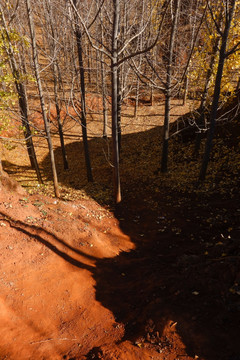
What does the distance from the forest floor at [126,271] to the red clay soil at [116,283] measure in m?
0.02

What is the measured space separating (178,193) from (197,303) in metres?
6.87

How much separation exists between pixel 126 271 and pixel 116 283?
1.94ft

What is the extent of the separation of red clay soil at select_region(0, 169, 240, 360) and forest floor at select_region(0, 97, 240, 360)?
0.02 meters

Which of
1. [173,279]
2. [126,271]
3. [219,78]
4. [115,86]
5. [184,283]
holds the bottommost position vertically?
[126,271]

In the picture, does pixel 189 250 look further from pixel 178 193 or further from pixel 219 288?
pixel 178 193

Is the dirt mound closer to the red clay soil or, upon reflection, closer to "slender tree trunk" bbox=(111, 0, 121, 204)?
the red clay soil

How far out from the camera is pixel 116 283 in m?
6.11

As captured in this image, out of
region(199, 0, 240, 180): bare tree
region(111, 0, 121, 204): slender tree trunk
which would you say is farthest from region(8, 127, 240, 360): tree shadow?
region(199, 0, 240, 180): bare tree

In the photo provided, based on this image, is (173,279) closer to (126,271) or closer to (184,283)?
(184,283)

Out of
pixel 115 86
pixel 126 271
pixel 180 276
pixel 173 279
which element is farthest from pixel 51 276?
pixel 115 86

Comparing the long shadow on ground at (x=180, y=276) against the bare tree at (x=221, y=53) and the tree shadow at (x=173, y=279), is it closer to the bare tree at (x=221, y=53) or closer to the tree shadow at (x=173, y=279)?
the tree shadow at (x=173, y=279)

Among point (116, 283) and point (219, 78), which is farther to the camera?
point (219, 78)

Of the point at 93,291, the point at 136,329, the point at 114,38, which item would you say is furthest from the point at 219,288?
the point at 114,38

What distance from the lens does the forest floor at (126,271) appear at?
4096 mm
